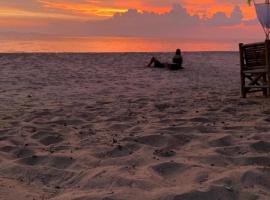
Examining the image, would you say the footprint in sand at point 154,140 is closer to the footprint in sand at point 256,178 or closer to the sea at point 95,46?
the footprint in sand at point 256,178

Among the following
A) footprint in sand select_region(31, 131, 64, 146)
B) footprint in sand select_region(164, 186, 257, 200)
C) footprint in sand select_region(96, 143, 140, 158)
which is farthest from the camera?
footprint in sand select_region(31, 131, 64, 146)

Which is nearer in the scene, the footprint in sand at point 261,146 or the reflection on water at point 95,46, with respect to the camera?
the footprint in sand at point 261,146

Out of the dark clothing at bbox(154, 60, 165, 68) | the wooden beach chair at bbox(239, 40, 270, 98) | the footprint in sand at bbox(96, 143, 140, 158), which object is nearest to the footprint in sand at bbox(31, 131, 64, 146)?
the footprint in sand at bbox(96, 143, 140, 158)

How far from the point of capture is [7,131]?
19.5 feet

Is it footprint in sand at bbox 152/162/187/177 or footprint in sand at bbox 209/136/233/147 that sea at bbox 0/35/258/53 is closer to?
footprint in sand at bbox 209/136/233/147

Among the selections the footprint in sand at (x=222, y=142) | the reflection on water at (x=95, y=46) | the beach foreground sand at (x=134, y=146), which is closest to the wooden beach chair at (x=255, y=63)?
the beach foreground sand at (x=134, y=146)

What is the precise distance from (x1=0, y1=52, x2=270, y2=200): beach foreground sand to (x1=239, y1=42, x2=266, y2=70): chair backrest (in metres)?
0.74

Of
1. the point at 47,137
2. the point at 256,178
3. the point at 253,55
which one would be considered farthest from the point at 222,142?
the point at 253,55

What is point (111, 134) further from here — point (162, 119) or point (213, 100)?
point (213, 100)

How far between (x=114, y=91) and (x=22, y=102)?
260 cm

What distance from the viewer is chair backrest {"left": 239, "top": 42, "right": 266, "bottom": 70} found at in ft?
29.0

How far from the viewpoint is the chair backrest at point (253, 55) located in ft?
29.0

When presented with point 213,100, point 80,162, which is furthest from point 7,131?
point 213,100

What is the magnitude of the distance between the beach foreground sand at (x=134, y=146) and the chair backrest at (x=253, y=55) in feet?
2.43
